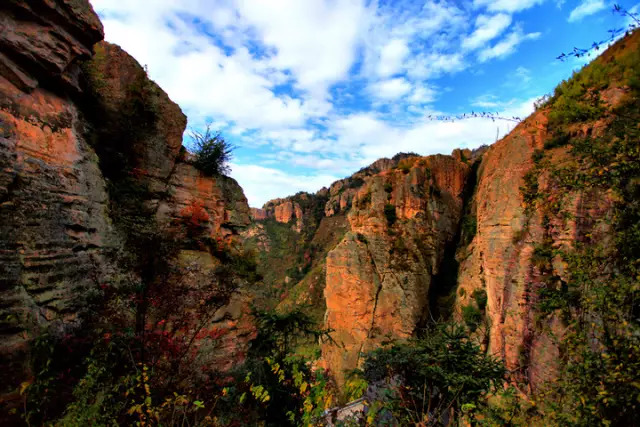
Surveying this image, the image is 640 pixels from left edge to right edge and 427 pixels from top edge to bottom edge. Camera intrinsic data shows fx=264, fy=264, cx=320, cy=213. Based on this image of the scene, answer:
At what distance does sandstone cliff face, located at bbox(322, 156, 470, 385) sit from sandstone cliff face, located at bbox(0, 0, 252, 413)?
1540 cm

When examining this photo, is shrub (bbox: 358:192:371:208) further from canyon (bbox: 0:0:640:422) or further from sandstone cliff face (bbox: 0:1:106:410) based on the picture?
sandstone cliff face (bbox: 0:1:106:410)

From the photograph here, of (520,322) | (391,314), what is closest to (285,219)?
(391,314)

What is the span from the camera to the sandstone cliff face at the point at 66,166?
180 inches

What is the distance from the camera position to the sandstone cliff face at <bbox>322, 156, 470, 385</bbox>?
21141 mm

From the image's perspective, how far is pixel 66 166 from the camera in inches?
220

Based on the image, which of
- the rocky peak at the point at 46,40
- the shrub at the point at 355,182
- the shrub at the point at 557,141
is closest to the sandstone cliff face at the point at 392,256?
the shrub at the point at 557,141

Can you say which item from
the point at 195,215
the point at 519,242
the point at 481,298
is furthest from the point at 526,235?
the point at 195,215

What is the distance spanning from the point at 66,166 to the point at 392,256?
2087 centimetres

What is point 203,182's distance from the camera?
9094 mm

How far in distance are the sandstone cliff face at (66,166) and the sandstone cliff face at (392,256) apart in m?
15.4

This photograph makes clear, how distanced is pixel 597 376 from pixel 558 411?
2.00 feet

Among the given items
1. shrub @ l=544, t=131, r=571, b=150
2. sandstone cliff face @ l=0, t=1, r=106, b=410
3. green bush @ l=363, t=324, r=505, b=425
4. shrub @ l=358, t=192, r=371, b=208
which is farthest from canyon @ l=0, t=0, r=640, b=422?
shrub @ l=358, t=192, r=371, b=208

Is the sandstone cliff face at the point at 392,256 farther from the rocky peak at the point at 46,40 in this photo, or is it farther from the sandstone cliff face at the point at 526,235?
the rocky peak at the point at 46,40

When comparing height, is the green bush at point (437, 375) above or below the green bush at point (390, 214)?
below
